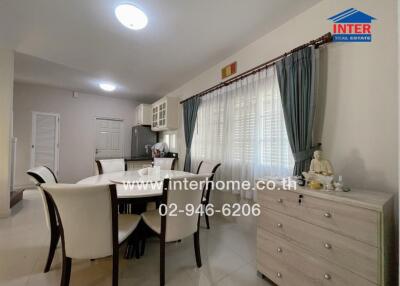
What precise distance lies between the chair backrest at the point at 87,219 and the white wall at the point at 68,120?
412cm

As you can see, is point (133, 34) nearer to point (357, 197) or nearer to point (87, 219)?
point (87, 219)

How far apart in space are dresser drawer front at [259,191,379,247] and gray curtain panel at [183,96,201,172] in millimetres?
2214

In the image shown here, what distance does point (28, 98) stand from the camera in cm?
409

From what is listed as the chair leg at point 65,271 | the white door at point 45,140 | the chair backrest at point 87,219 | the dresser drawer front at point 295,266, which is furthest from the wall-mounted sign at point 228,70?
the white door at point 45,140

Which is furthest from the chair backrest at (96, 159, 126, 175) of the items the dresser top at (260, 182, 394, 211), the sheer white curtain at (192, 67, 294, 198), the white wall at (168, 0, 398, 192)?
the white wall at (168, 0, 398, 192)

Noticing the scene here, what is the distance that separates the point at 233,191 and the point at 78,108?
4.61 m

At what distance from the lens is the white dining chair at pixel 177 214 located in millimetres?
1374

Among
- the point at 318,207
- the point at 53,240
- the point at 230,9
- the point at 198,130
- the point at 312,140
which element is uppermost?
the point at 230,9

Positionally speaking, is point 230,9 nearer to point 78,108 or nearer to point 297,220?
point 297,220

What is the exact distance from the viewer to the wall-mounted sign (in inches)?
98.5

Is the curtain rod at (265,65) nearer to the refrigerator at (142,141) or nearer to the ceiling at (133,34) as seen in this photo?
the ceiling at (133,34)

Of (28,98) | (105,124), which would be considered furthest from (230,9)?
(28,98)

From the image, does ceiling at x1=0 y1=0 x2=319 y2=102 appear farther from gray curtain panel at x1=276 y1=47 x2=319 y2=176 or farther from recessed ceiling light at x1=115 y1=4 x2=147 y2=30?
gray curtain panel at x1=276 y1=47 x2=319 y2=176

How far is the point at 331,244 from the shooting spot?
1.06m
